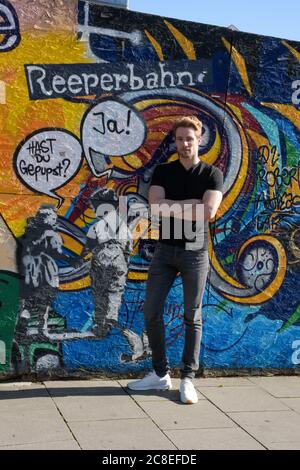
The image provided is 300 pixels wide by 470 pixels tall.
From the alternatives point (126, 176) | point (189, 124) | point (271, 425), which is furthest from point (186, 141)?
point (271, 425)

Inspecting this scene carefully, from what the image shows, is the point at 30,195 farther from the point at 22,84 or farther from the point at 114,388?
the point at 114,388

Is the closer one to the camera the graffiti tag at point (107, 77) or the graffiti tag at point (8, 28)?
the graffiti tag at point (8, 28)

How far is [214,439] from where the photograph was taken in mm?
4051

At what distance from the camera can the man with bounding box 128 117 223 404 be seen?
15.4 feet

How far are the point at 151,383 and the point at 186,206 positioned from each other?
1.33m

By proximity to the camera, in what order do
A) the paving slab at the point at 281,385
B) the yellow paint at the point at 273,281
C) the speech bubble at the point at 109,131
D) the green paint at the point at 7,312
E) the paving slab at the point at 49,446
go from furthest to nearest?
1. the yellow paint at the point at 273,281
2. the paving slab at the point at 281,385
3. the speech bubble at the point at 109,131
4. the green paint at the point at 7,312
5. the paving slab at the point at 49,446

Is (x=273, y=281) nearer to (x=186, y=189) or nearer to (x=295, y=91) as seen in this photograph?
(x=186, y=189)

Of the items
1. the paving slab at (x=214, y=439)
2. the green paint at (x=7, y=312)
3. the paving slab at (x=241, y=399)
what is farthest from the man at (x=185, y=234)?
the green paint at (x=7, y=312)

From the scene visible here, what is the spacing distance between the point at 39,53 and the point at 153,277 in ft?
5.96

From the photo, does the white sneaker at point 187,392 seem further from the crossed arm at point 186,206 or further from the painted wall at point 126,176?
the crossed arm at point 186,206

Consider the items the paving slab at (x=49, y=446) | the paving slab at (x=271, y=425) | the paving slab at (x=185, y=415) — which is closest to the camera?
the paving slab at (x=49, y=446)

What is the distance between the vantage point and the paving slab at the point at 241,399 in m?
4.71

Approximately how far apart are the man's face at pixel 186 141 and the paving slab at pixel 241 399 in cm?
176
